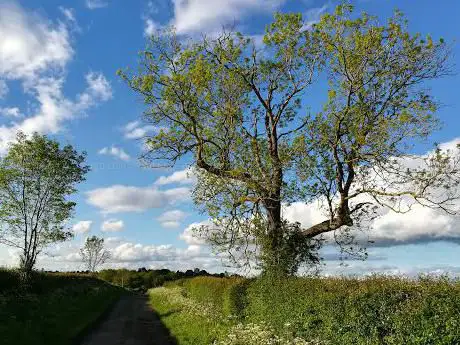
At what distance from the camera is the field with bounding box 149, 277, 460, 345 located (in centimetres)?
1133

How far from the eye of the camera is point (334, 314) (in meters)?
14.9

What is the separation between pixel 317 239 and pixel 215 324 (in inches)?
376

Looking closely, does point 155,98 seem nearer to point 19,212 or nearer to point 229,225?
point 229,225

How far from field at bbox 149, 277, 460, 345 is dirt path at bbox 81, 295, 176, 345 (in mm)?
875

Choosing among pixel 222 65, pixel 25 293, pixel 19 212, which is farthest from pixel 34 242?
pixel 222 65

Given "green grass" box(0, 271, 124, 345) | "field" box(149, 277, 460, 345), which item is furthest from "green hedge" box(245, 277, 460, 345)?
"green grass" box(0, 271, 124, 345)

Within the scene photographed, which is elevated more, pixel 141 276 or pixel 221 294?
pixel 141 276

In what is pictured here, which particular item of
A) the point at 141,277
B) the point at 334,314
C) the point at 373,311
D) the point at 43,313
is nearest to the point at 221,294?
the point at 43,313

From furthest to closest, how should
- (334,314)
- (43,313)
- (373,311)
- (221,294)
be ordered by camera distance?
1. (221,294)
2. (43,313)
3. (334,314)
4. (373,311)

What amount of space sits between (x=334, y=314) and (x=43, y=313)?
20.3 metres

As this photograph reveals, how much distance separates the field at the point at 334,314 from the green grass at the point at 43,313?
6.01 meters

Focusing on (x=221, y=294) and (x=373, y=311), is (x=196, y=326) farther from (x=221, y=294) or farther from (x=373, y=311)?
(x=373, y=311)

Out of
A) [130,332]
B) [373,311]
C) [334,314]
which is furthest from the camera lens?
[130,332]

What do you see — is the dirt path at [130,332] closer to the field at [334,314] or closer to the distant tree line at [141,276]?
the field at [334,314]
